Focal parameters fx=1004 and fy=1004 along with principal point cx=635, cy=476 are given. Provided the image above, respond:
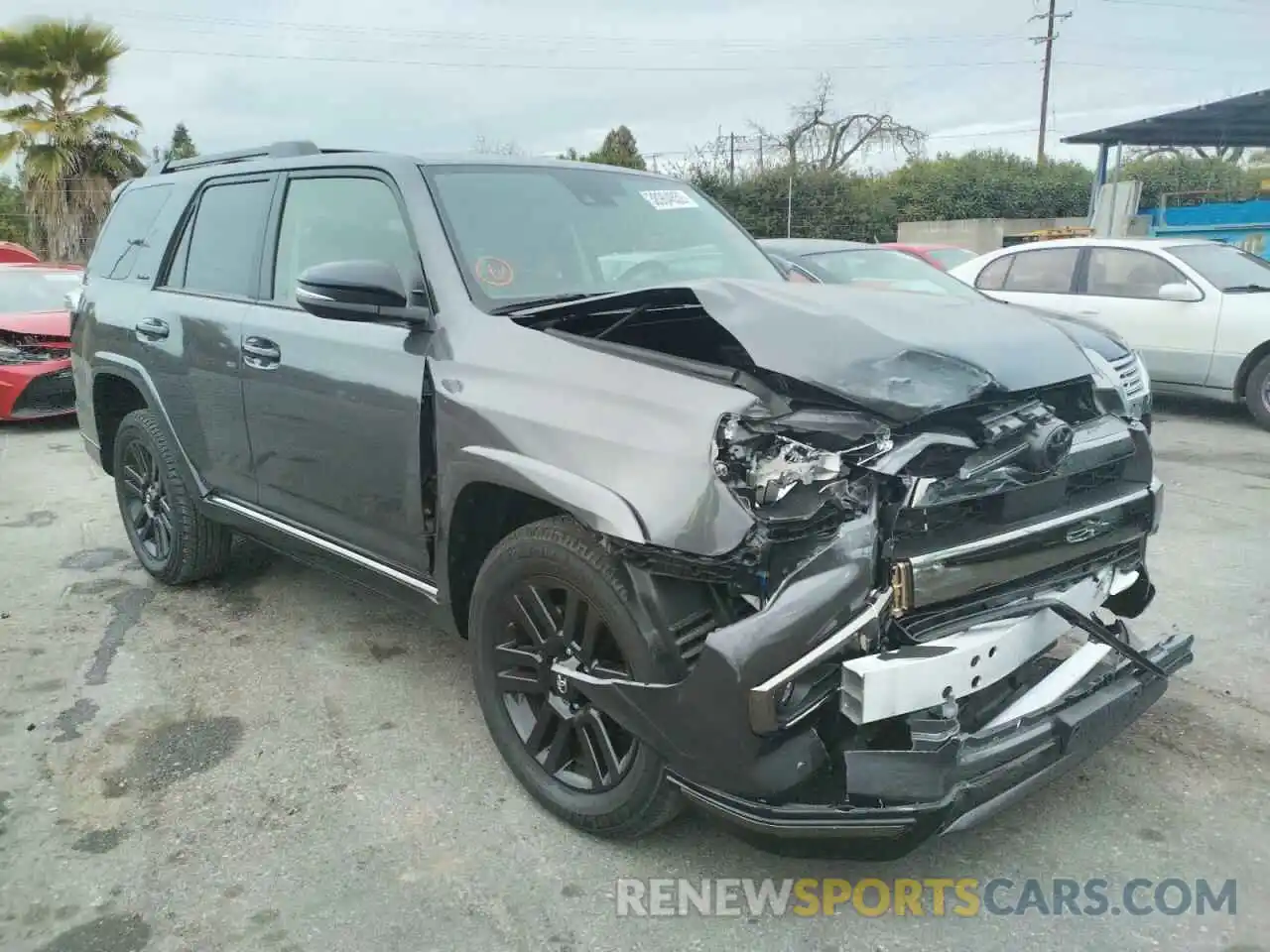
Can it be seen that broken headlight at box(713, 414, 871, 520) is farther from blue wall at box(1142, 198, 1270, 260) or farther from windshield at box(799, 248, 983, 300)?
blue wall at box(1142, 198, 1270, 260)

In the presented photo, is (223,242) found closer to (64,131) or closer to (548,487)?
(548,487)

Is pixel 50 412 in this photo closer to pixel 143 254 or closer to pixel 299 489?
pixel 143 254

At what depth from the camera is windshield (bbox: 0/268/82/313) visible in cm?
977

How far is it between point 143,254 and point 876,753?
4222mm

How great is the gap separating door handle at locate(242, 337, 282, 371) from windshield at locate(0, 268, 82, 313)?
7046 mm

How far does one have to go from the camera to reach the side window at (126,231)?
488 cm

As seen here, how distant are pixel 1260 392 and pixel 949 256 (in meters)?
5.44

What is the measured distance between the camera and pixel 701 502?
7.57 ft

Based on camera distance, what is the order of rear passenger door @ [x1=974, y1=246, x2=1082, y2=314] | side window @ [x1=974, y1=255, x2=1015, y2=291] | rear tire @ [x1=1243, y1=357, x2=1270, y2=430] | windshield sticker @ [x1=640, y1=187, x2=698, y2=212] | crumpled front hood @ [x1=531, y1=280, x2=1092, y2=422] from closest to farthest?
1. crumpled front hood @ [x1=531, y1=280, x2=1092, y2=422]
2. windshield sticker @ [x1=640, y1=187, x2=698, y2=212]
3. rear tire @ [x1=1243, y1=357, x2=1270, y2=430]
4. rear passenger door @ [x1=974, y1=246, x2=1082, y2=314]
5. side window @ [x1=974, y1=255, x2=1015, y2=291]

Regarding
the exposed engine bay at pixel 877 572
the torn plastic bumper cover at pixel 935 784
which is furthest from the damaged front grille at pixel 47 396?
the torn plastic bumper cover at pixel 935 784

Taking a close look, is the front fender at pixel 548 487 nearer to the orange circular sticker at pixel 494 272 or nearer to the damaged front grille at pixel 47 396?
the orange circular sticker at pixel 494 272

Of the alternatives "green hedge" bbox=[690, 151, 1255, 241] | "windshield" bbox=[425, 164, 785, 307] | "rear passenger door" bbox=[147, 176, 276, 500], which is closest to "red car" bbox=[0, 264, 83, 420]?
"rear passenger door" bbox=[147, 176, 276, 500]

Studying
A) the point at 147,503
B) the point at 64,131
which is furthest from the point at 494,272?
the point at 64,131

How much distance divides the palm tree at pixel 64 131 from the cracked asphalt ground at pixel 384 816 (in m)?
16.9
